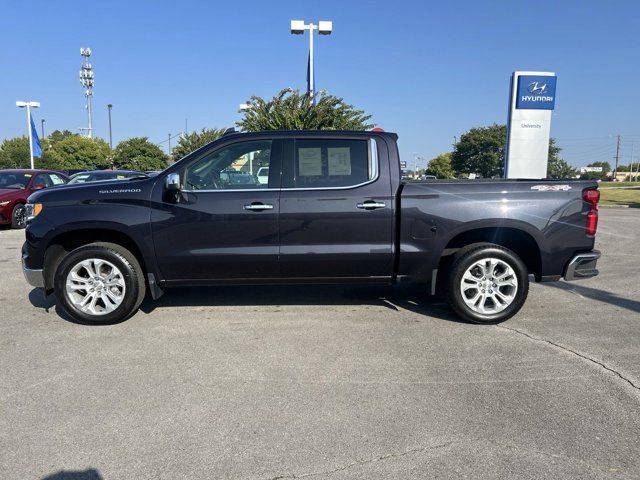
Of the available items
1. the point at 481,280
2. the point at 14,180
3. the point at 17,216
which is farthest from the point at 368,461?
the point at 14,180

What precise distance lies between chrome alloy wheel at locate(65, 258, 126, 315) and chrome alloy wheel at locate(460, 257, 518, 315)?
3.52 meters

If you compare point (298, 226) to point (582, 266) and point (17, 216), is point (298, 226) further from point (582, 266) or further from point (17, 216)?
point (17, 216)

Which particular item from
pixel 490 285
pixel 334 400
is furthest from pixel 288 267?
pixel 490 285

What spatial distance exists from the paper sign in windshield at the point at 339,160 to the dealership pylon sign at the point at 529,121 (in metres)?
12.7

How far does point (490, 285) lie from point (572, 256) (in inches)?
35.5

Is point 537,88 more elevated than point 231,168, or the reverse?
point 537,88

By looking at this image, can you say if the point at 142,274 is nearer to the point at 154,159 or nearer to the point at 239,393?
the point at 239,393

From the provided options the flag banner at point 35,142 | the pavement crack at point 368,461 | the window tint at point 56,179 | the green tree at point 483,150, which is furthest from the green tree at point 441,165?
the pavement crack at point 368,461

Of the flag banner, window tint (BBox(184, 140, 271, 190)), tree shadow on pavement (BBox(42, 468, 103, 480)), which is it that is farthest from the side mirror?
the flag banner

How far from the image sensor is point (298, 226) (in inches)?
190

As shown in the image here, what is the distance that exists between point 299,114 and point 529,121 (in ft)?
26.3

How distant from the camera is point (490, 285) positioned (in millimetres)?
5004

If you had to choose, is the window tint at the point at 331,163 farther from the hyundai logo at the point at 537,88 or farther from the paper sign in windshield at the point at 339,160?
the hyundai logo at the point at 537,88

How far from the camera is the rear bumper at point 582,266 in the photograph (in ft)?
16.3
